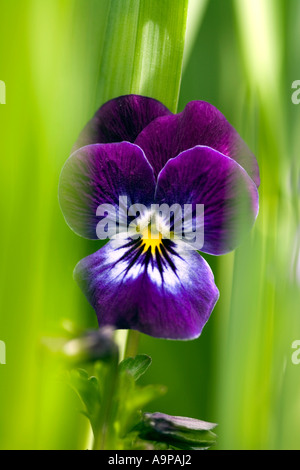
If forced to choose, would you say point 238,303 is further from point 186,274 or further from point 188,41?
point 188,41

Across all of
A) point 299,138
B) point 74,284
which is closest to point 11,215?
point 74,284

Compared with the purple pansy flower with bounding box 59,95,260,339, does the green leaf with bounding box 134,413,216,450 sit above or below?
below

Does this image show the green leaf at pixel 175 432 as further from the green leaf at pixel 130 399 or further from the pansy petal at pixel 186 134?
the pansy petal at pixel 186 134

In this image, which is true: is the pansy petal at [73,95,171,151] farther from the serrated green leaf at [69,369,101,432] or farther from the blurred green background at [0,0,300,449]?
the serrated green leaf at [69,369,101,432]

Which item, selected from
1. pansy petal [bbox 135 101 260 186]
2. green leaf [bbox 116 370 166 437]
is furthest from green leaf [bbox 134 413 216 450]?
pansy petal [bbox 135 101 260 186]

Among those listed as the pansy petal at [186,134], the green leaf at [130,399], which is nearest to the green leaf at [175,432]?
the green leaf at [130,399]

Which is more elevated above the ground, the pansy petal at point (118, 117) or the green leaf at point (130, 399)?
the pansy petal at point (118, 117)

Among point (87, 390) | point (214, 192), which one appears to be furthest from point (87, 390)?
point (214, 192)
